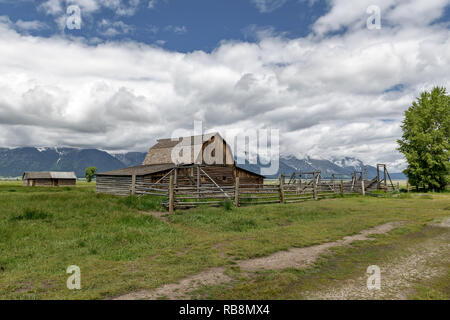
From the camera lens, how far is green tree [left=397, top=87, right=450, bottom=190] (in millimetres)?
33000

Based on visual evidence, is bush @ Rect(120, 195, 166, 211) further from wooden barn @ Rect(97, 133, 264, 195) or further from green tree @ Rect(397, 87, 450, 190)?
green tree @ Rect(397, 87, 450, 190)

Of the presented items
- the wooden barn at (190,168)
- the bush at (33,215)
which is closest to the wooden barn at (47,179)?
the wooden barn at (190,168)

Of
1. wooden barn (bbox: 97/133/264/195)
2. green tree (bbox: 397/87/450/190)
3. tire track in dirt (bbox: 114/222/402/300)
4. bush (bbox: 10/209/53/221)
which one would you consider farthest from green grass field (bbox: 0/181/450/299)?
green tree (bbox: 397/87/450/190)

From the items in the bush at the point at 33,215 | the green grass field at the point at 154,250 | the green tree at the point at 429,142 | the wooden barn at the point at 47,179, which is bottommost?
the green grass field at the point at 154,250

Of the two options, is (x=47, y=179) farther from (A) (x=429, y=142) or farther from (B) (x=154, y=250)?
(A) (x=429, y=142)

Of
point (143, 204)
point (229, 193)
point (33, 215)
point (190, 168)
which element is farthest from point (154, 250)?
point (190, 168)

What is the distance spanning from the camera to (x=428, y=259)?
22.1 feet

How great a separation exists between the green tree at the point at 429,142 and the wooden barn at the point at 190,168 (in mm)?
20885

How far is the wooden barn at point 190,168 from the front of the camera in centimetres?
3203

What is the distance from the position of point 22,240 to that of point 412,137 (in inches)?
1642

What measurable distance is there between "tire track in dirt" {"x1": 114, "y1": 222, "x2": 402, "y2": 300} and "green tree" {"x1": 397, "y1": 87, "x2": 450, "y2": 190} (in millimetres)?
32016

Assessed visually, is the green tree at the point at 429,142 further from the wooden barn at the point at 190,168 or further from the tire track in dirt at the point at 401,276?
the tire track in dirt at the point at 401,276
